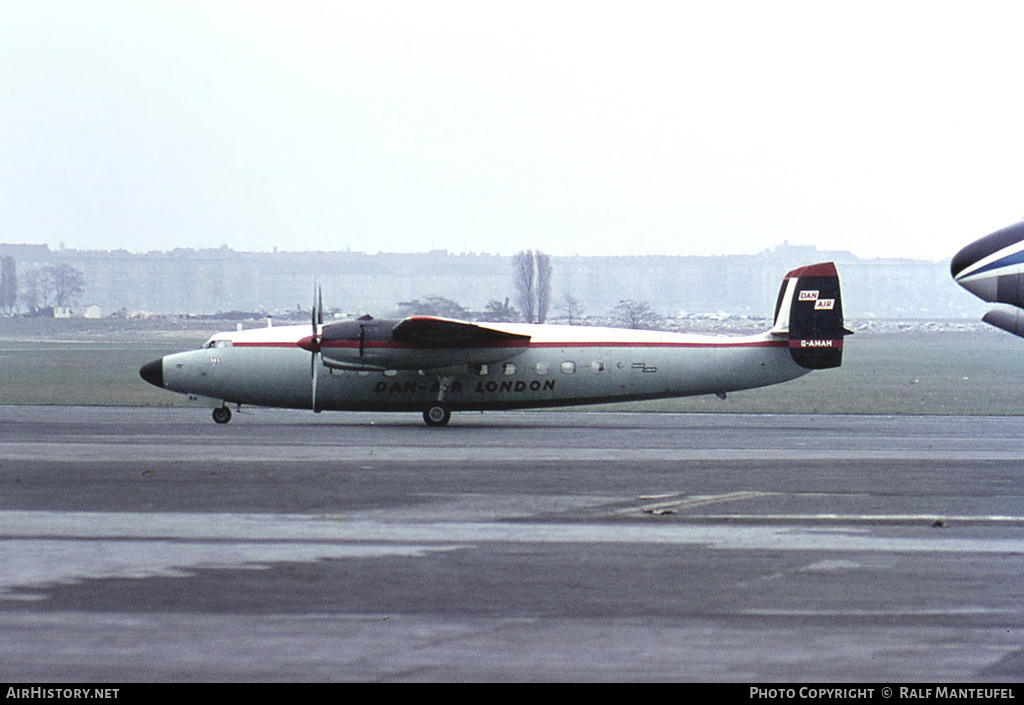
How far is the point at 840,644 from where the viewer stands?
1156 cm

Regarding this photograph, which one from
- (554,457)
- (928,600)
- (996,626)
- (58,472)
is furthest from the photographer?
(554,457)

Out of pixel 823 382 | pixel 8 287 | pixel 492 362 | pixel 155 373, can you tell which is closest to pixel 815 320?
pixel 492 362

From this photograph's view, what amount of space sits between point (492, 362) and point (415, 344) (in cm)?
269

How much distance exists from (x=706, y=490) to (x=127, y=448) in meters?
15.2

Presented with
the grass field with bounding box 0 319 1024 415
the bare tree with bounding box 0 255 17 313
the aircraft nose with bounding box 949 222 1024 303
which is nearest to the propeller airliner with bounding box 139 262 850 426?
the grass field with bounding box 0 319 1024 415

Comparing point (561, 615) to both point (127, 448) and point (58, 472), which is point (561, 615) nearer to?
point (58, 472)

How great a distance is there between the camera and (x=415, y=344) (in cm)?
3853

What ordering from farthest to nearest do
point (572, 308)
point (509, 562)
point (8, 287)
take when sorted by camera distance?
point (8, 287), point (572, 308), point (509, 562)

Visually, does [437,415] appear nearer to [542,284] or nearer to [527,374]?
[527,374]

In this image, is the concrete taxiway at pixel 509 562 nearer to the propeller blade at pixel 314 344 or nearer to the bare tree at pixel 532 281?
the propeller blade at pixel 314 344

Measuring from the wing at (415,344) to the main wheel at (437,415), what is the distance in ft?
4.34

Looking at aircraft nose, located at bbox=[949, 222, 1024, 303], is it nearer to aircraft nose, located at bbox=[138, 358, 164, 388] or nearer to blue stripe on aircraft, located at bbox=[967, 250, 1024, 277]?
blue stripe on aircraft, located at bbox=[967, 250, 1024, 277]

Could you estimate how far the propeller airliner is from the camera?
38.3 metres
